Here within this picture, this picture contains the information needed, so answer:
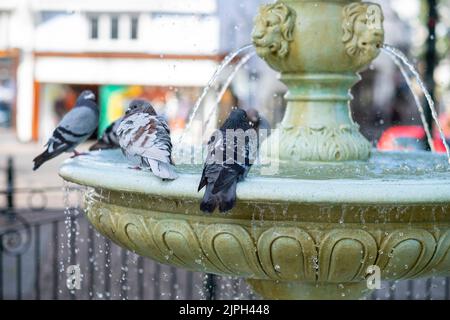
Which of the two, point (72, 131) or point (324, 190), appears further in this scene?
point (72, 131)

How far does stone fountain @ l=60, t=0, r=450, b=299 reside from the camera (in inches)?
107

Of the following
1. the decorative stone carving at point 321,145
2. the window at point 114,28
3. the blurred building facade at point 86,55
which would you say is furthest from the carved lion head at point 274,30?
the window at point 114,28

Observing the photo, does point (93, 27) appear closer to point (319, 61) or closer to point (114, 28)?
point (114, 28)

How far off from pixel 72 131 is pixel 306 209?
2.01m

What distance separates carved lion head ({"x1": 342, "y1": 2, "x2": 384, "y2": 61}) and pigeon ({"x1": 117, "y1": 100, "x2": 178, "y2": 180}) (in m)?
1.07

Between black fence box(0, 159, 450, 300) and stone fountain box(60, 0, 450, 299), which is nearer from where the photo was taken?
stone fountain box(60, 0, 450, 299)

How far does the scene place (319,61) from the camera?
3699 millimetres

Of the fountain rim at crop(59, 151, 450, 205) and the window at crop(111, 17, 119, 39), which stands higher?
the window at crop(111, 17, 119, 39)

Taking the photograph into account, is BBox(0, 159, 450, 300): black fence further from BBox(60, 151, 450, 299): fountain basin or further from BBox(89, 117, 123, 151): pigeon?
BBox(60, 151, 450, 299): fountain basin

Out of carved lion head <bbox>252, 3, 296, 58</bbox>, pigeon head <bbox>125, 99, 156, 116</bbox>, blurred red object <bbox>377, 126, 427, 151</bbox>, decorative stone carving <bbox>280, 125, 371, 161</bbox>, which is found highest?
carved lion head <bbox>252, 3, 296, 58</bbox>

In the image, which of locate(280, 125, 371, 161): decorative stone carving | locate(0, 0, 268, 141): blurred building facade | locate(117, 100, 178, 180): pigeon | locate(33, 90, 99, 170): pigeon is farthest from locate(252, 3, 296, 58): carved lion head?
locate(0, 0, 268, 141): blurred building facade

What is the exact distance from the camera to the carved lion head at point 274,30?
11.9ft

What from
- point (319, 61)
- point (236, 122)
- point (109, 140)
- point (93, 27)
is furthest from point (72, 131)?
point (93, 27)

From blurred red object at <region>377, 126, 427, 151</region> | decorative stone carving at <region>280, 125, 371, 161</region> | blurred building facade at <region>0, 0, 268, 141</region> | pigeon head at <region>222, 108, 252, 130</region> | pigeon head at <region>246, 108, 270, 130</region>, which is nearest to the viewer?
pigeon head at <region>222, 108, 252, 130</region>
